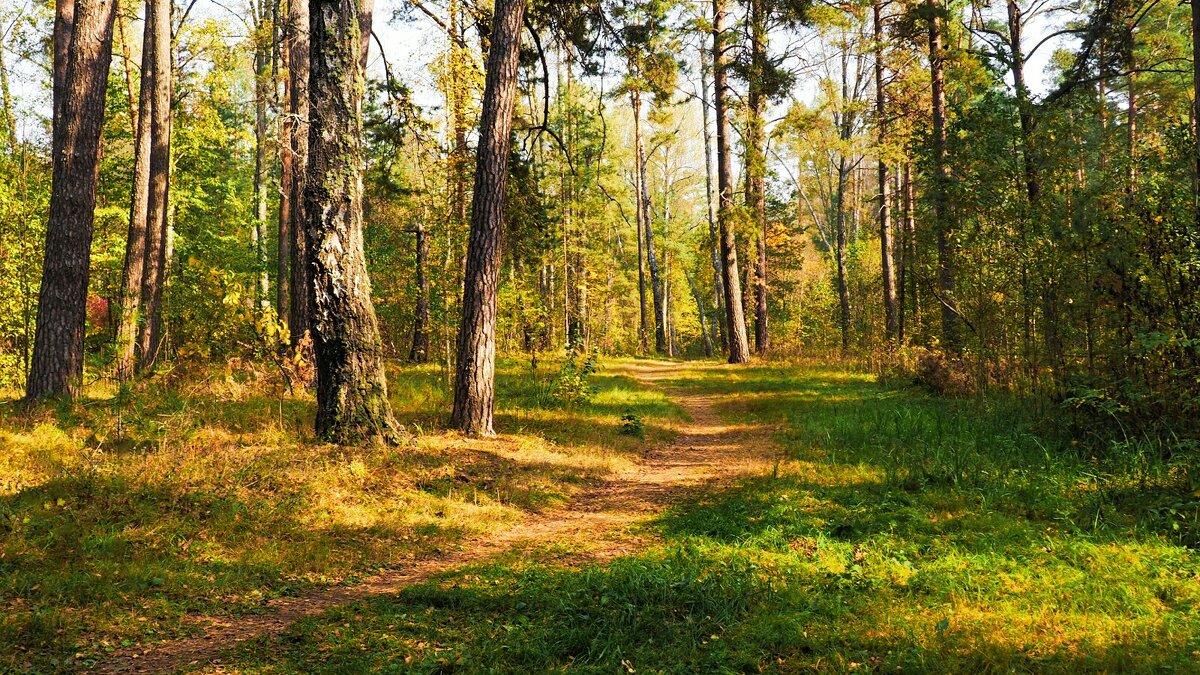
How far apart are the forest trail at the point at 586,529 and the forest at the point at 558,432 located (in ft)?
0.15

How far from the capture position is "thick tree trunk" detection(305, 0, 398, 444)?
6.67 metres

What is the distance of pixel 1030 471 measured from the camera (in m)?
5.62

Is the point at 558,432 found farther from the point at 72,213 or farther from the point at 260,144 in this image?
the point at 260,144

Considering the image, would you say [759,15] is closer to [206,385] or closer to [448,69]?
[448,69]

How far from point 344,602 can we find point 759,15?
1695 cm

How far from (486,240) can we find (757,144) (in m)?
12.5

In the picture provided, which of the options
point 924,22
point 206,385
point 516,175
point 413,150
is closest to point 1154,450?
point 516,175

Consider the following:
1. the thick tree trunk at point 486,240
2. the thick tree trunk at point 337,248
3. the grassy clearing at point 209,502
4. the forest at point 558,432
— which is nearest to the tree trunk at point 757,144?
the forest at point 558,432

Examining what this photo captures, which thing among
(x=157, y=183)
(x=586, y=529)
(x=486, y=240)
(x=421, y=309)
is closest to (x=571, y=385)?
(x=486, y=240)

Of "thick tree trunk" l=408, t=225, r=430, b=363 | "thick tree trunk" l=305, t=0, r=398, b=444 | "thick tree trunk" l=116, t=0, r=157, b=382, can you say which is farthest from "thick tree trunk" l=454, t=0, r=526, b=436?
"thick tree trunk" l=408, t=225, r=430, b=363

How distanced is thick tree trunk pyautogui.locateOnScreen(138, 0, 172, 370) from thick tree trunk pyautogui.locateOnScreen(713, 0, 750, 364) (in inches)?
541

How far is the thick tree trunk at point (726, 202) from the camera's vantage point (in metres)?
17.8

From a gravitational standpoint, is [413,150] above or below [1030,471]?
above

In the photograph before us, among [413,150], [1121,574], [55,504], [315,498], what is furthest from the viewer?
[413,150]
